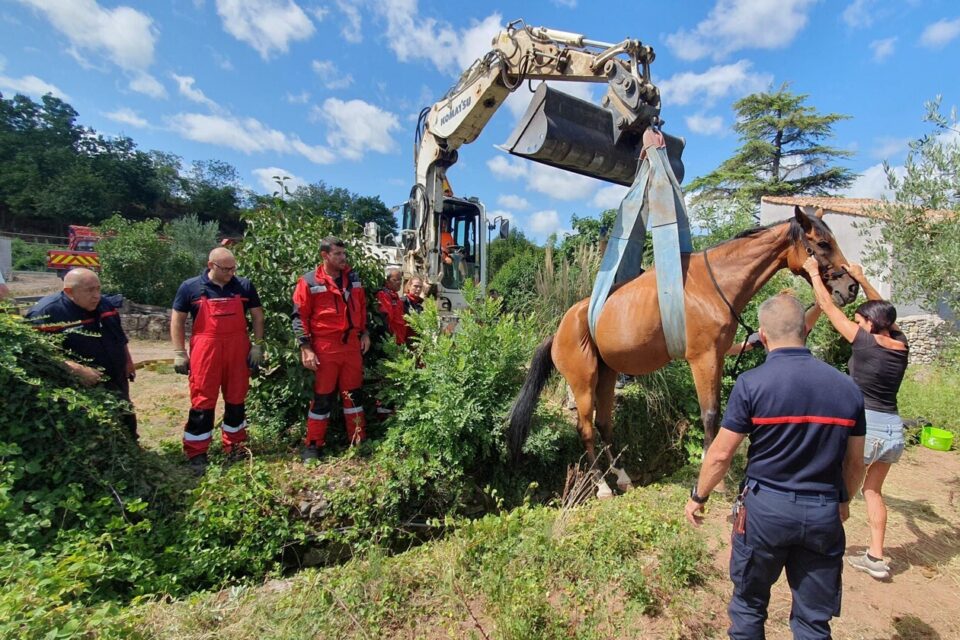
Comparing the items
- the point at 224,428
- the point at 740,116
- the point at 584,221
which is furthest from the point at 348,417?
the point at 740,116

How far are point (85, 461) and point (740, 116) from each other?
115ft

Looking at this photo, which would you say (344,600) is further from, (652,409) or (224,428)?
(652,409)

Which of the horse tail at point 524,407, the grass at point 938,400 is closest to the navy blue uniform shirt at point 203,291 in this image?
the horse tail at point 524,407

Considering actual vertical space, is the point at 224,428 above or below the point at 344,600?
above

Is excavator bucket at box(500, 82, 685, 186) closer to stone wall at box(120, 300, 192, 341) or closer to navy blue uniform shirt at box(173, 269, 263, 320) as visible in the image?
navy blue uniform shirt at box(173, 269, 263, 320)

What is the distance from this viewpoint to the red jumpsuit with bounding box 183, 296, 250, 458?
3.52 metres

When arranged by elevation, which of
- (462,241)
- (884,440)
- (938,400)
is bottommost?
(938,400)

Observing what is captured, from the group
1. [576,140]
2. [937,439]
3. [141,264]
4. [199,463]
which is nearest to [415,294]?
[576,140]

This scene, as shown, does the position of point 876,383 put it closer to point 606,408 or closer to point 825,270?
point 825,270

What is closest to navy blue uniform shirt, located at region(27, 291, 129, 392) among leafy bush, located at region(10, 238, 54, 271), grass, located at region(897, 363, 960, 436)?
grass, located at region(897, 363, 960, 436)

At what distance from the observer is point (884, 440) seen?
9.20 feet

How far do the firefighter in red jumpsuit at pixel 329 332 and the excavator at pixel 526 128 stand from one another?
2.06m

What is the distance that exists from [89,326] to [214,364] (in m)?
0.95

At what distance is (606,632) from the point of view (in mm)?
2150
